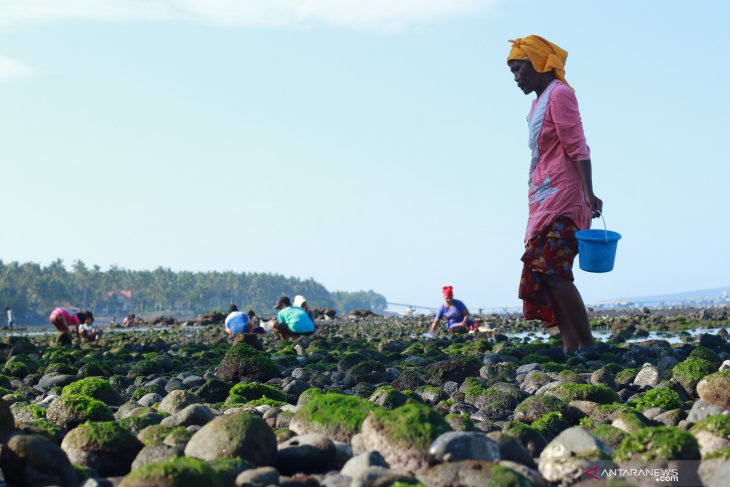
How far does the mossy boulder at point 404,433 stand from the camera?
341 cm

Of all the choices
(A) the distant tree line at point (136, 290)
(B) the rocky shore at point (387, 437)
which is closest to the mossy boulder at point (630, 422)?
(B) the rocky shore at point (387, 437)

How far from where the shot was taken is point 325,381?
757cm

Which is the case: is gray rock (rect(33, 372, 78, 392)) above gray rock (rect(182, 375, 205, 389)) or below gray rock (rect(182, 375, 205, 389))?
below

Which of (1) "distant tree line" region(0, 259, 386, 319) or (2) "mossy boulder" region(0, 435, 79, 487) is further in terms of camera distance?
(1) "distant tree line" region(0, 259, 386, 319)

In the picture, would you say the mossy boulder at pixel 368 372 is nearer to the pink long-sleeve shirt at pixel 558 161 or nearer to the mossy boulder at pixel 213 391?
the mossy boulder at pixel 213 391

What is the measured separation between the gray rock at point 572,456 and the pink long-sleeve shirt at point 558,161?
14.3 ft

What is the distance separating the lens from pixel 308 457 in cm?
364

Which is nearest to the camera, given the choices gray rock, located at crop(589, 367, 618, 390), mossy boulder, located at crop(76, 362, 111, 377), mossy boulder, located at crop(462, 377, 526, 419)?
mossy boulder, located at crop(462, 377, 526, 419)

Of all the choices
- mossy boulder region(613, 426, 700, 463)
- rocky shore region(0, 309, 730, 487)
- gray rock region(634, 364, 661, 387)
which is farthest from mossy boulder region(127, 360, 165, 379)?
mossy boulder region(613, 426, 700, 463)

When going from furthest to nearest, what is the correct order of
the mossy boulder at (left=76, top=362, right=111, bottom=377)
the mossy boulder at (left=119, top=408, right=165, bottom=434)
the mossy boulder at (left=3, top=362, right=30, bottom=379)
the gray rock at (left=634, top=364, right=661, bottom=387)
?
1. the mossy boulder at (left=3, top=362, right=30, bottom=379)
2. the mossy boulder at (left=76, top=362, right=111, bottom=377)
3. the gray rock at (left=634, top=364, right=661, bottom=387)
4. the mossy boulder at (left=119, top=408, right=165, bottom=434)

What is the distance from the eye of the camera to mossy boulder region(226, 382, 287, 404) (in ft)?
19.8

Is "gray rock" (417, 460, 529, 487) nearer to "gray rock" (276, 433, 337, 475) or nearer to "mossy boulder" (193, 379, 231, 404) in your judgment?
"gray rock" (276, 433, 337, 475)

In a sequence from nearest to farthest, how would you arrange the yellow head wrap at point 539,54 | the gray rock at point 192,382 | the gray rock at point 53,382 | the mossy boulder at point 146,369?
the gray rock at point 192,382, the gray rock at point 53,382, the yellow head wrap at point 539,54, the mossy boulder at point 146,369

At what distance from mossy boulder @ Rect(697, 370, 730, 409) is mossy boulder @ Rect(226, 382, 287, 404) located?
2567 millimetres
